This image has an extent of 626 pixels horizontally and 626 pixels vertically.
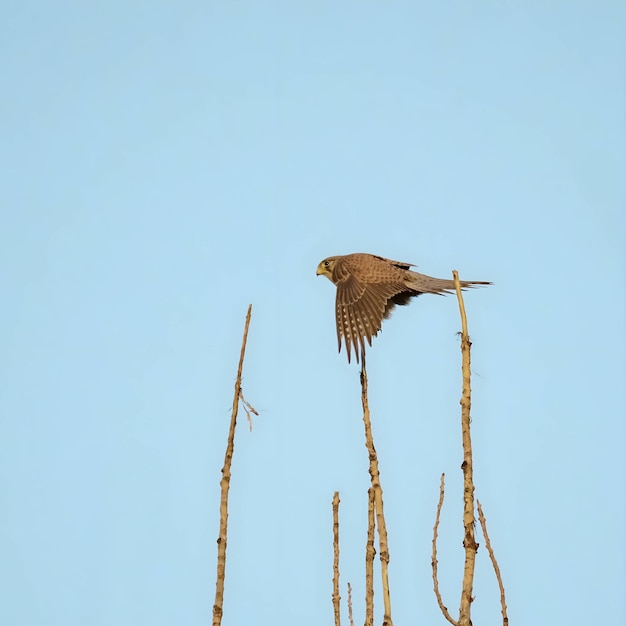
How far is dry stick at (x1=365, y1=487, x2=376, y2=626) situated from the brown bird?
8.65 ft

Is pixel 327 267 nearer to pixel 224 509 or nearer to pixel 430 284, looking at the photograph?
pixel 430 284

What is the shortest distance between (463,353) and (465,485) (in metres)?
0.56

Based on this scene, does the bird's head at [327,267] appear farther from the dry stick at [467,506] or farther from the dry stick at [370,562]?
the dry stick at [467,506]

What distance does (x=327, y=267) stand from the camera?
9.99 m

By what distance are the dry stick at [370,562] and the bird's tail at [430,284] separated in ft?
14.0

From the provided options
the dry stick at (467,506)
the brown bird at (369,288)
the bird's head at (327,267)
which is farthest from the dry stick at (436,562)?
the bird's head at (327,267)

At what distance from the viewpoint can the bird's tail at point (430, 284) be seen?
28.6 ft

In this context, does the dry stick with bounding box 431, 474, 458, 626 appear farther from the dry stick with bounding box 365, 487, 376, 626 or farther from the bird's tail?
the bird's tail

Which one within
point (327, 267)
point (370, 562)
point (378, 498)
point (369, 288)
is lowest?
point (370, 562)

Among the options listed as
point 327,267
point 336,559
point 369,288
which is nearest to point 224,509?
point 336,559

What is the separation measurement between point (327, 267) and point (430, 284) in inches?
56.9

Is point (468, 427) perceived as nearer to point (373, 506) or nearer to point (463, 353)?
point (463, 353)

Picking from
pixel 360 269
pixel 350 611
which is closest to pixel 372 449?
pixel 350 611

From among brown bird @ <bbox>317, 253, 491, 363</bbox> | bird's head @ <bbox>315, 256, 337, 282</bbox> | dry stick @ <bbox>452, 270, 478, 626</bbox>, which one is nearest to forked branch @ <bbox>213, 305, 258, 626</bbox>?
dry stick @ <bbox>452, 270, 478, 626</bbox>
